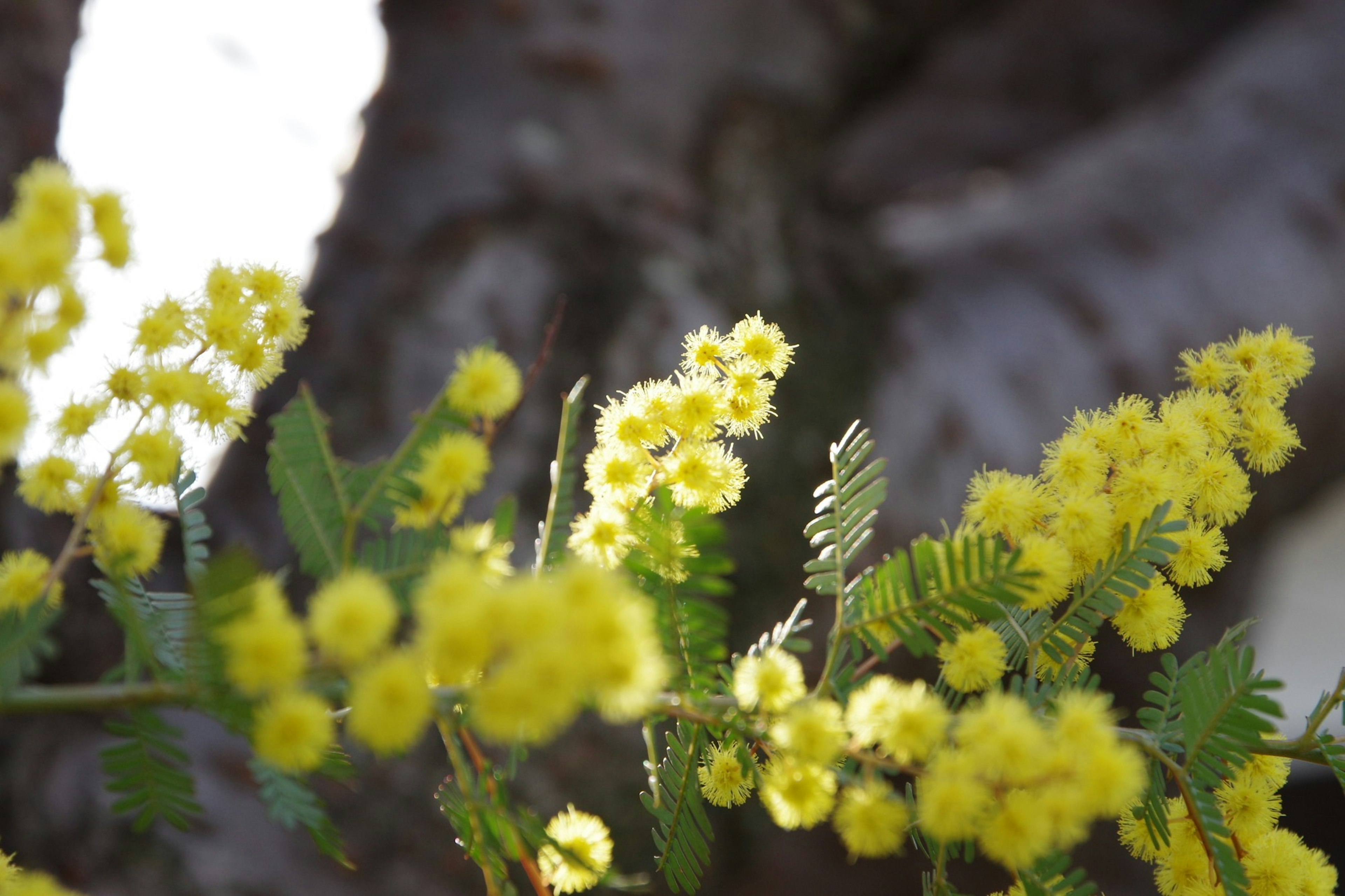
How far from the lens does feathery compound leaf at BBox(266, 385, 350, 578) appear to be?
0.27 m

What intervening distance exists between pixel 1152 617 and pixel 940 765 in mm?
155

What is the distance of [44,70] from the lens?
771 mm

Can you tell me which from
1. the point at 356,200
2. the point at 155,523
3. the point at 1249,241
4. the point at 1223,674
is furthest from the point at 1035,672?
the point at 1249,241

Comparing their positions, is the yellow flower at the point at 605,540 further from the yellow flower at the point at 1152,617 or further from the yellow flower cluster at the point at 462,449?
the yellow flower at the point at 1152,617

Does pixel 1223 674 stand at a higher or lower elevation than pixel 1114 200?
lower

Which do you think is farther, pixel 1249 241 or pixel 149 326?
pixel 1249 241

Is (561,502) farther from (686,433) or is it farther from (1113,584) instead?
(1113,584)

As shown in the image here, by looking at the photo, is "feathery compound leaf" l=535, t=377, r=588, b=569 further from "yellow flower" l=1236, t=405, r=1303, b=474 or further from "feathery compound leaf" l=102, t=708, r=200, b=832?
"yellow flower" l=1236, t=405, r=1303, b=474

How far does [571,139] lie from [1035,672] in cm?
92

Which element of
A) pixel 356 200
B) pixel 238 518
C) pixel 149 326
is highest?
pixel 356 200

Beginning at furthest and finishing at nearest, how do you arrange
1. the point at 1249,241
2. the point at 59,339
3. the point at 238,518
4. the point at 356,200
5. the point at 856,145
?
1. the point at 856,145
2. the point at 1249,241
3. the point at 356,200
4. the point at 238,518
5. the point at 59,339

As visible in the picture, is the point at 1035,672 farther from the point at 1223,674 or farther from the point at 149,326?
the point at 149,326

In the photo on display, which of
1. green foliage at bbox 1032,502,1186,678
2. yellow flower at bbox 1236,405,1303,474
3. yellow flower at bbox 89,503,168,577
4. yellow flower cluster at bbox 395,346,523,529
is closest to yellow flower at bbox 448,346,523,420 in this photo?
yellow flower cluster at bbox 395,346,523,529

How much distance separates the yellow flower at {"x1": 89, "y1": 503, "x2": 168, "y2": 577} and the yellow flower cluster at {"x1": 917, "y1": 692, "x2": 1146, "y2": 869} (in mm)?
226
